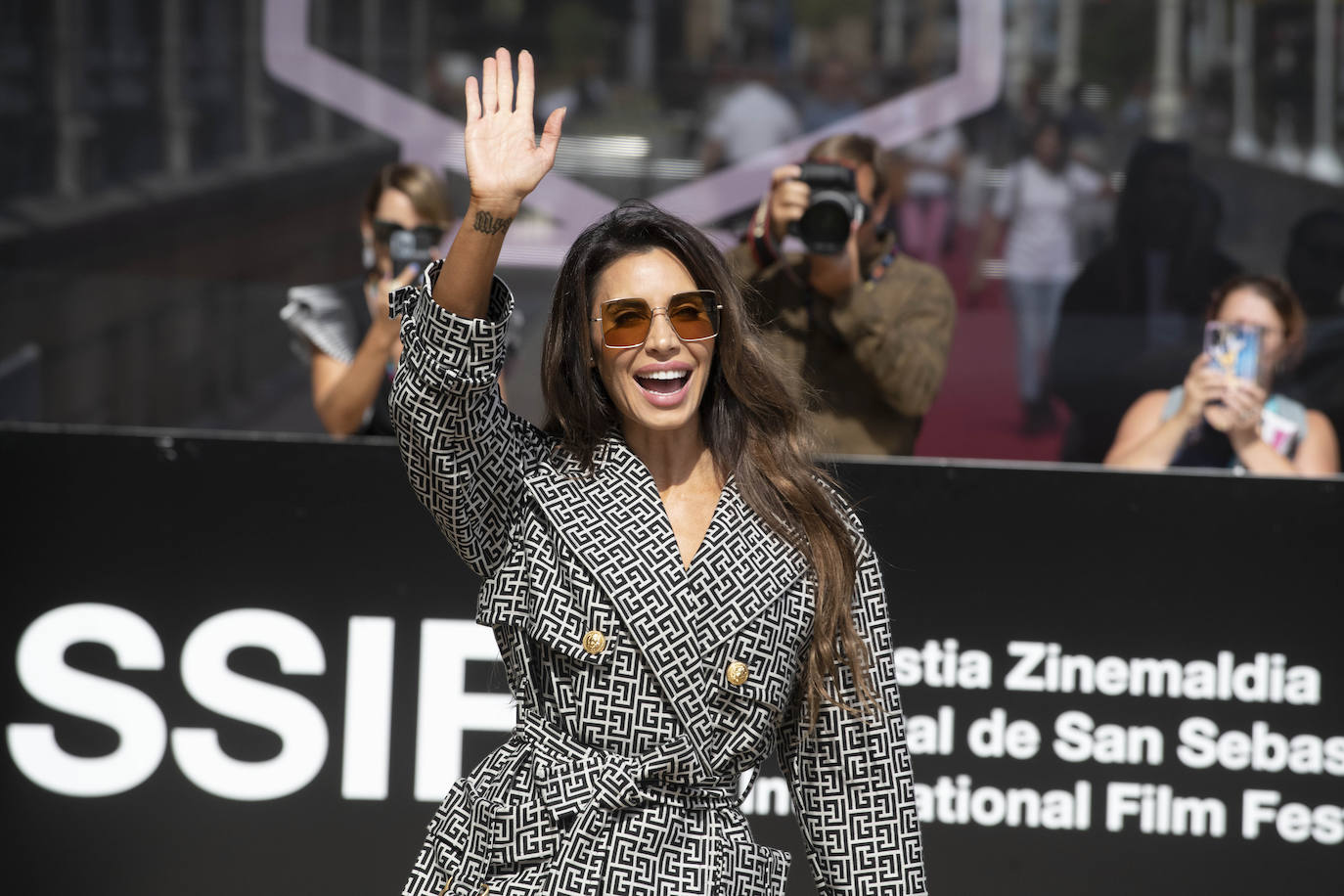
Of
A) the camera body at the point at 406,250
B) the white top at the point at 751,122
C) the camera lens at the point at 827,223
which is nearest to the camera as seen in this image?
the camera lens at the point at 827,223

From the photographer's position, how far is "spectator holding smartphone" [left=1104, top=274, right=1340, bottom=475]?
3875 mm

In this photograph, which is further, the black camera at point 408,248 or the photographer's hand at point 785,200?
the black camera at point 408,248

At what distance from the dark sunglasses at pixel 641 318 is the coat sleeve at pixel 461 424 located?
129mm

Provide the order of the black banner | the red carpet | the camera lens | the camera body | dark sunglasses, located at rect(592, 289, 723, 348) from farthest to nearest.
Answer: the red carpet
the camera body
the camera lens
the black banner
dark sunglasses, located at rect(592, 289, 723, 348)

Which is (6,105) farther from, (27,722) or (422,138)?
(27,722)

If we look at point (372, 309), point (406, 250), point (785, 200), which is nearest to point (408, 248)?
point (406, 250)

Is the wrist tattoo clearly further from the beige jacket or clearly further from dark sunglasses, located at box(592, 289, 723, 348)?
the beige jacket

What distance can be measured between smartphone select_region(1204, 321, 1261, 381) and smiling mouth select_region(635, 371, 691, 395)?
2.33 meters

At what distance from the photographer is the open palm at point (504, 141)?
184cm

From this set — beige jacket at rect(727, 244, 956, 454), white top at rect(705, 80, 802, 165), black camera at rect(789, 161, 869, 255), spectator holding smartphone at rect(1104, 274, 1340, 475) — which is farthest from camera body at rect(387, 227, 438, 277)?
spectator holding smartphone at rect(1104, 274, 1340, 475)

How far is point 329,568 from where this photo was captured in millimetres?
3639

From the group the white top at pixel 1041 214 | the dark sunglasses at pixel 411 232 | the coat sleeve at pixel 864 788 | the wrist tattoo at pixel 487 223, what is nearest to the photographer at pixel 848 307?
the dark sunglasses at pixel 411 232

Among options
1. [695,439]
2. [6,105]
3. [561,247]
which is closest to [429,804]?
[695,439]

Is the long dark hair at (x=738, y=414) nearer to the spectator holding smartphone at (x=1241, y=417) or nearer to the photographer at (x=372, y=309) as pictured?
the photographer at (x=372, y=309)
